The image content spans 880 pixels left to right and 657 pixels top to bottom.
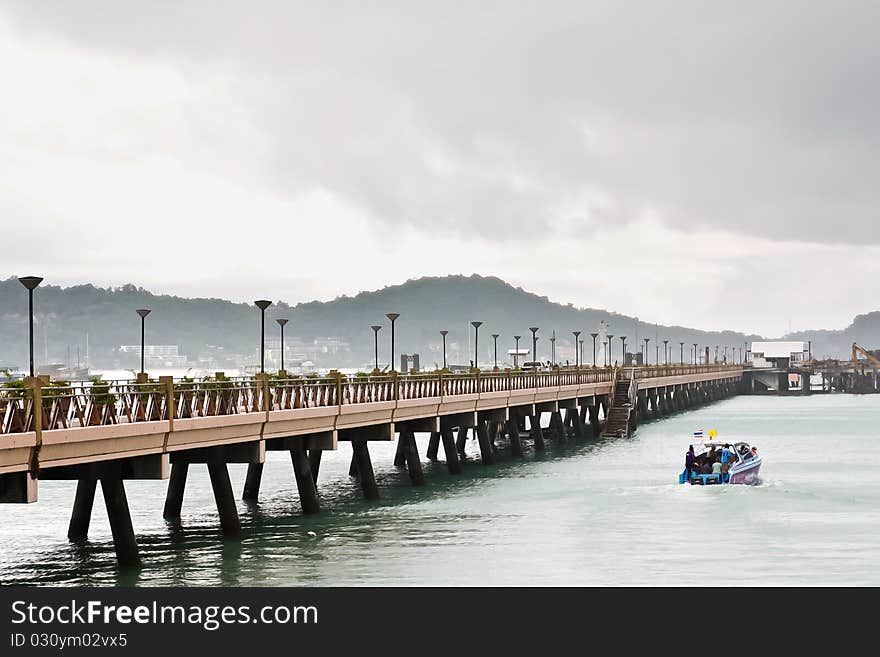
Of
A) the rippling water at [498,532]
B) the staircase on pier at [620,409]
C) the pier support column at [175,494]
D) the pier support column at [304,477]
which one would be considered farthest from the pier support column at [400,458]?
the staircase on pier at [620,409]

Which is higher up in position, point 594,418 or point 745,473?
point 594,418

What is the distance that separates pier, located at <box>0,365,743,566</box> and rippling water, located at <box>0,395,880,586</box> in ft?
4.81

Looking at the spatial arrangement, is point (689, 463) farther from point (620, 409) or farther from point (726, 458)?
point (620, 409)

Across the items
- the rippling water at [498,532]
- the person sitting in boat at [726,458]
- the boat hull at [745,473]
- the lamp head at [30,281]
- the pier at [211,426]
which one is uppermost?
the lamp head at [30,281]

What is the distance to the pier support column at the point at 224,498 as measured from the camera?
37000 millimetres

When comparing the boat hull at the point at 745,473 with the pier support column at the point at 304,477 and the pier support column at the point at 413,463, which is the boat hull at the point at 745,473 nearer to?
the pier support column at the point at 413,463

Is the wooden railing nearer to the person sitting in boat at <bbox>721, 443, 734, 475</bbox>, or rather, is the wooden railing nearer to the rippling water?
the rippling water

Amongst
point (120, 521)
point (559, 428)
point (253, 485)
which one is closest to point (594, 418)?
point (559, 428)

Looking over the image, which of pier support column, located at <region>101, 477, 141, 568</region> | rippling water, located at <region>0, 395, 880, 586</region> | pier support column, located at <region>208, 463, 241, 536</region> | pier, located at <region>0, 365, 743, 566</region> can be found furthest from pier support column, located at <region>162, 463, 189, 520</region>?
pier support column, located at <region>101, 477, 141, 568</region>

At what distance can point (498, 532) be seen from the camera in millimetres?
42750

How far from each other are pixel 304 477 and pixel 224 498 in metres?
5.86

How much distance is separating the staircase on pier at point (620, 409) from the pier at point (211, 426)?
2281 cm
